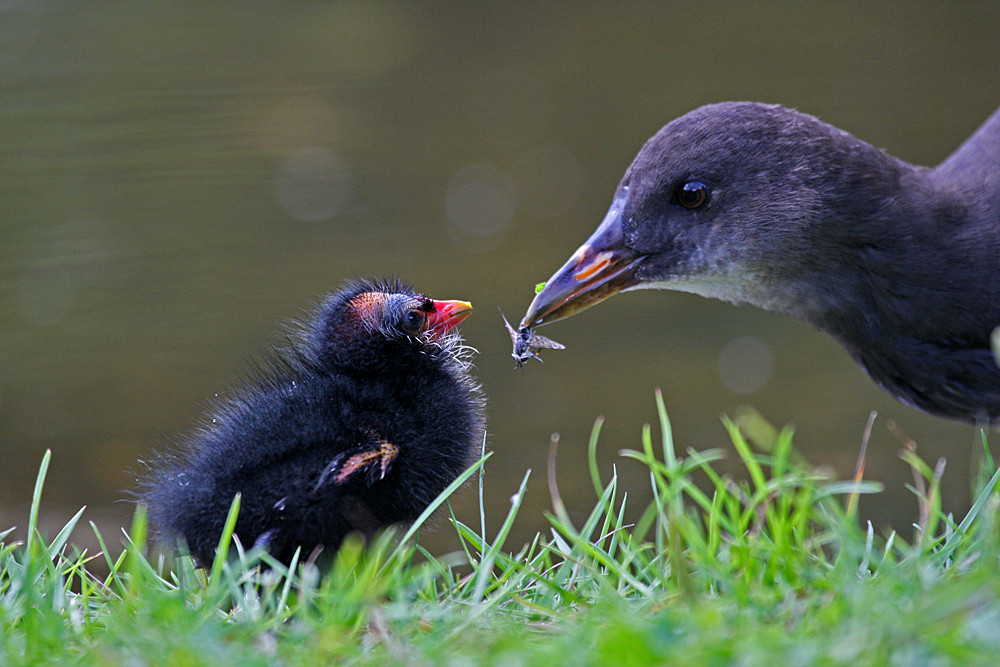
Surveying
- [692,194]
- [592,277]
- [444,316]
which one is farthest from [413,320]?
[692,194]

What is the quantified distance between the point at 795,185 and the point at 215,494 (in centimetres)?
168

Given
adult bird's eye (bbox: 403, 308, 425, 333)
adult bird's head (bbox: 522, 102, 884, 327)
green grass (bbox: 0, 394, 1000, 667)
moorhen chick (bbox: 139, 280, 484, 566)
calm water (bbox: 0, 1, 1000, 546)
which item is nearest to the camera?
green grass (bbox: 0, 394, 1000, 667)

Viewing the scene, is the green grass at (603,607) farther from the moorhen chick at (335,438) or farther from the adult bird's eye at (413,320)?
the adult bird's eye at (413,320)

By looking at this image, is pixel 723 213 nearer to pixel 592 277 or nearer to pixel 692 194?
pixel 692 194

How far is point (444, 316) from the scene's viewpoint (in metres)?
3.11

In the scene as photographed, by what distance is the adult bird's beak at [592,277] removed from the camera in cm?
329

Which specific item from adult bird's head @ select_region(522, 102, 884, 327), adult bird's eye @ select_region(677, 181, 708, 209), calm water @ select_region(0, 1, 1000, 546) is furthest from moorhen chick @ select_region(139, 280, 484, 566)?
calm water @ select_region(0, 1, 1000, 546)

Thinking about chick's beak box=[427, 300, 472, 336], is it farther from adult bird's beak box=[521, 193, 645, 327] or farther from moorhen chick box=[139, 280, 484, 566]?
adult bird's beak box=[521, 193, 645, 327]

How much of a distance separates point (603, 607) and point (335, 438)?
34.6 inches

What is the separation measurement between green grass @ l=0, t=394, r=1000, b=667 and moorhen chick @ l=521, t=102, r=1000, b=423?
0.64 m

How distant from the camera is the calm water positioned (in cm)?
611

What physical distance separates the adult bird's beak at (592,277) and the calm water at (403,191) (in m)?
2.25

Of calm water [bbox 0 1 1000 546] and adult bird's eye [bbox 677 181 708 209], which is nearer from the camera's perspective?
adult bird's eye [bbox 677 181 708 209]

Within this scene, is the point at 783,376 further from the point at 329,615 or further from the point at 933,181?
the point at 329,615
